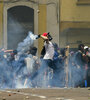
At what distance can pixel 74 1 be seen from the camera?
29.6 meters

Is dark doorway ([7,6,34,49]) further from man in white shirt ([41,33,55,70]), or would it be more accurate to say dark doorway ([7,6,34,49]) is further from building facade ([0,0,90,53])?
man in white shirt ([41,33,55,70])

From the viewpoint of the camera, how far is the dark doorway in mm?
29062

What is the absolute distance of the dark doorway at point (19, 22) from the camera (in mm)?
29062

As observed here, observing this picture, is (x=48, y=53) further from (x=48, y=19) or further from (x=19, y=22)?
(x=48, y=19)

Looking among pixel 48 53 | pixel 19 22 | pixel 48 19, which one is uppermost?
pixel 48 19

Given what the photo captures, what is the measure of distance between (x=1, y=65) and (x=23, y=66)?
0.85 meters

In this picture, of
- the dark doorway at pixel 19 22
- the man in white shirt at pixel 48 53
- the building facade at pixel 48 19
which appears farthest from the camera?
the building facade at pixel 48 19

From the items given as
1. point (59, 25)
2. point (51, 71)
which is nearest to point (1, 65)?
point (51, 71)

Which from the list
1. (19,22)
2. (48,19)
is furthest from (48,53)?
(48,19)

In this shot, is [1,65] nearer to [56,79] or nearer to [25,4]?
[56,79]

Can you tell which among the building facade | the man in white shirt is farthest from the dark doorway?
the man in white shirt

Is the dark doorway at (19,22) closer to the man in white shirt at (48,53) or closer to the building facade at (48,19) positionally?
the building facade at (48,19)

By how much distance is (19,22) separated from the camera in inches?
1147

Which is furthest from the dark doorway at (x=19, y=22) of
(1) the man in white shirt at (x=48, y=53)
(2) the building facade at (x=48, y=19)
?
(1) the man in white shirt at (x=48, y=53)
